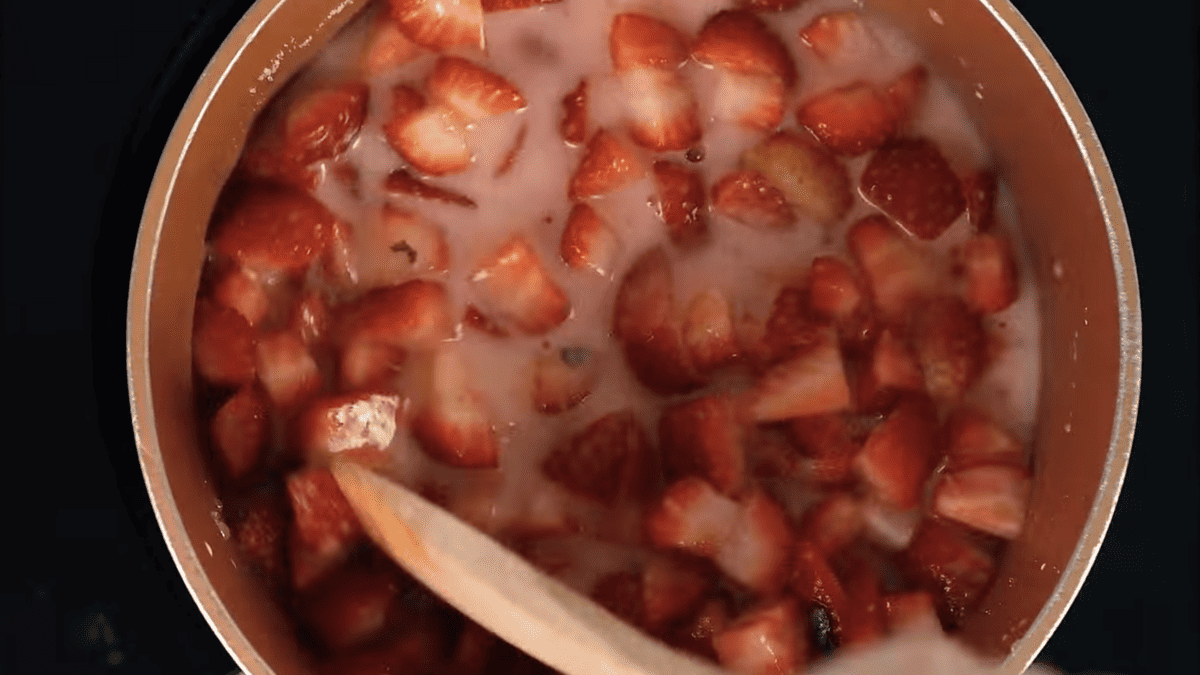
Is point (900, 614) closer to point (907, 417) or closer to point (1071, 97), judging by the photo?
point (907, 417)

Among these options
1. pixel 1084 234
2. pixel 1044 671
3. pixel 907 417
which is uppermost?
pixel 1084 234

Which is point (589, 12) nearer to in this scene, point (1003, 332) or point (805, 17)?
point (805, 17)

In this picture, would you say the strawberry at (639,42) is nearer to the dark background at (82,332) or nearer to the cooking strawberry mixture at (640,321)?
the cooking strawberry mixture at (640,321)

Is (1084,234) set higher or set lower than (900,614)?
higher

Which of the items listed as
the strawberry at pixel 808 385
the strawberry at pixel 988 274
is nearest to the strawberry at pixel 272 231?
the strawberry at pixel 808 385

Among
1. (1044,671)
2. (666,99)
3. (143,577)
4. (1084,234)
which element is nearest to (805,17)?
(666,99)

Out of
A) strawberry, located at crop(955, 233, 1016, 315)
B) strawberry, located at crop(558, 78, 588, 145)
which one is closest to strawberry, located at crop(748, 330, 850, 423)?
strawberry, located at crop(955, 233, 1016, 315)

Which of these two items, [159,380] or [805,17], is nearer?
A: [159,380]
